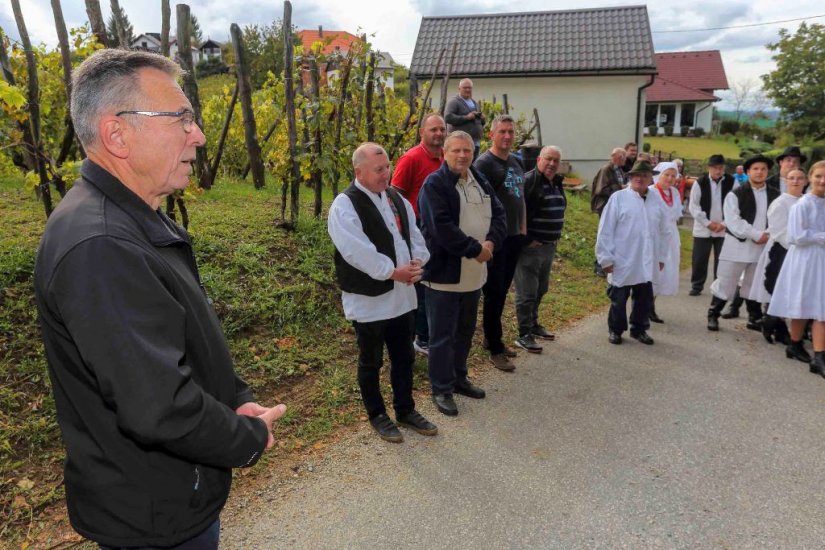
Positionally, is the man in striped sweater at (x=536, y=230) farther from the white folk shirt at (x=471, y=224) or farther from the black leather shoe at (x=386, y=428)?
the black leather shoe at (x=386, y=428)

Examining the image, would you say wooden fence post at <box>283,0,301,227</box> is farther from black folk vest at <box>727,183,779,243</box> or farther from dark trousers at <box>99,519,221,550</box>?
black folk vest at <box>727,183,779,243</box>

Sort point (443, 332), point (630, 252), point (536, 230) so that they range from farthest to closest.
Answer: point (630, 252) → point (536, 230) → point (443, 332)

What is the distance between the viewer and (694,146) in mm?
38719

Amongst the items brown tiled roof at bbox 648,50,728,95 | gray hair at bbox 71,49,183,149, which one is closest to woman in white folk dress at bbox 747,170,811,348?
gray hair at bbox 71,49,183,149

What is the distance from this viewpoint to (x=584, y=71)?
60.3 feet

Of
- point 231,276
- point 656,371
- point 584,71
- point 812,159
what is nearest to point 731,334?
point 656,371

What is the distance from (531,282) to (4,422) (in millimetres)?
4464

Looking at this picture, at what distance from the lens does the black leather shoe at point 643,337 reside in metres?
6.07

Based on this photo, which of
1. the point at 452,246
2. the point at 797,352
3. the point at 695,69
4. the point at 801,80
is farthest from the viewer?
the point at 695,69

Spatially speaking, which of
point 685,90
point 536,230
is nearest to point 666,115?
point 685,90

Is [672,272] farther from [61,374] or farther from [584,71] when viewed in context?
[584,71]

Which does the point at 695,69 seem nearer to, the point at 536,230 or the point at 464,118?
the point at 464,118

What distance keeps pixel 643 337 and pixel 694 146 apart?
37835mm

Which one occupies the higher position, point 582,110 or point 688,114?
point 688,114
